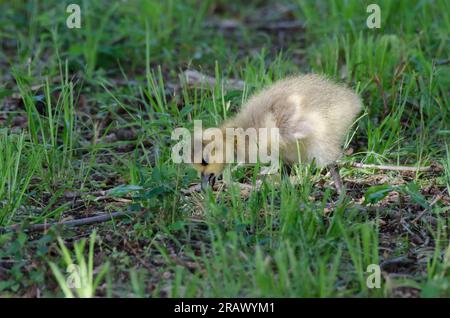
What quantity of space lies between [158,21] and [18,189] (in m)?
2.52

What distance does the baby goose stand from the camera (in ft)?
14.0

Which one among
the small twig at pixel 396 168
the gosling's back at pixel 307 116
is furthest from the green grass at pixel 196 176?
the gosling's back at pixel 307 116

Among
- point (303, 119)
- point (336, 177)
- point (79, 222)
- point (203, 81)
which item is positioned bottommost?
point (79, 222)

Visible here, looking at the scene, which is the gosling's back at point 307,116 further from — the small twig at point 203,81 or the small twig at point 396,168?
the small twig at point 203,81

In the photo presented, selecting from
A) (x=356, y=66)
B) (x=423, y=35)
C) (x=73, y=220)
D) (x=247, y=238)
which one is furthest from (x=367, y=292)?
(x=423, y=35)

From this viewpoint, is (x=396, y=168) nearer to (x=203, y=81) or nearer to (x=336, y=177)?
(x=336, y=177)

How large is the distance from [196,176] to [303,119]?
27.3 inches

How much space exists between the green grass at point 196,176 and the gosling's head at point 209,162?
68mm

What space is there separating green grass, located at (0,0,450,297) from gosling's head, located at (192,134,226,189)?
2.7 inches

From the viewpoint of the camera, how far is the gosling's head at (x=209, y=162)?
4.15m

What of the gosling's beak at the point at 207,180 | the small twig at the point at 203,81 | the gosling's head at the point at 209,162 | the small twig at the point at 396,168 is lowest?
the gosling's beak at the point at 207,180

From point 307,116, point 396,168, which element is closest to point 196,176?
point 307,116

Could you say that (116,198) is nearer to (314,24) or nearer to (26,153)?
(26,153)

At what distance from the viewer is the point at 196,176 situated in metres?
3.99
